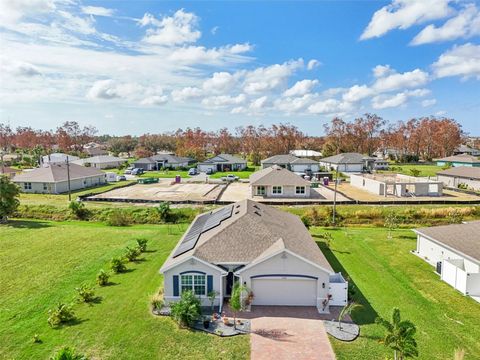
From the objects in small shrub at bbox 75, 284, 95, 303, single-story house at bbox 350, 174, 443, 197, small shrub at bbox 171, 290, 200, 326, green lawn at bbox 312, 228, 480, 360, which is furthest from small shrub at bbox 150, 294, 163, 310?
single-story house at bbox 350, 174, 443, 197

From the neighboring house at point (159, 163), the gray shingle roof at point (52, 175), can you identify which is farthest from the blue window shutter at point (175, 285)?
the neighboring house at point (159, 163)

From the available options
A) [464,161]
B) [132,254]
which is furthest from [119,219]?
[464,161]

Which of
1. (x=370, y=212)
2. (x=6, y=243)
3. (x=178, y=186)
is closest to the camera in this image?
(x=6, y=243)

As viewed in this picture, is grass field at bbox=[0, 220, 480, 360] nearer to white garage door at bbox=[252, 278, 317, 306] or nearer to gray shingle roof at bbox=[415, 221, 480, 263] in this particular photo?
gray shingle roof at bbox=[415, 221, 480, 263]

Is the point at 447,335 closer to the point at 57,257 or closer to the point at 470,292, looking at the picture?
the point at 470,292

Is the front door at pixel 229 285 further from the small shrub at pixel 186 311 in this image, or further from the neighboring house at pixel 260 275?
the small shrub at pixel 186 311

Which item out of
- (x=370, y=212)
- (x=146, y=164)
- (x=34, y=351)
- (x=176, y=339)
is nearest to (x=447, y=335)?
(x=176, y=339)
